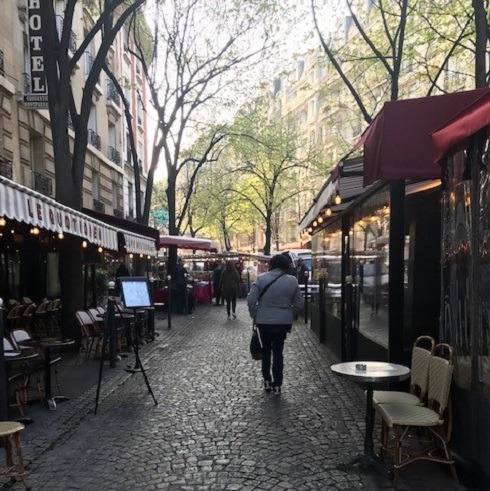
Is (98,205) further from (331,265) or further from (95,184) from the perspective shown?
(331,265)

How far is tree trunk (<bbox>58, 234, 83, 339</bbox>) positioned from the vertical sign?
498 centimetres

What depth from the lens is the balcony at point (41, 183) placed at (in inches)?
627

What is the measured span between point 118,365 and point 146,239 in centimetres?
465

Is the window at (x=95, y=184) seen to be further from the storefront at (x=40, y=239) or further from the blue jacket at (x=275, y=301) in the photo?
the blue jacket at (x=275, y=301)

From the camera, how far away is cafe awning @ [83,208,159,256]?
11.0 meters

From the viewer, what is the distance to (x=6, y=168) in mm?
13695

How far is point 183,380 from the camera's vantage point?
7922 mm

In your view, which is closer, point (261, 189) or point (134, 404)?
point (134, 404)

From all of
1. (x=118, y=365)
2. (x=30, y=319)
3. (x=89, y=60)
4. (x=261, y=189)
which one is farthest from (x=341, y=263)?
(x=261, y=189)

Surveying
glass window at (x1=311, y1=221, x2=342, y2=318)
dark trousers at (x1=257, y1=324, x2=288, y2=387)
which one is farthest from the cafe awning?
dark trousers at (x1=257, y1=324, x2=288, y2=387)

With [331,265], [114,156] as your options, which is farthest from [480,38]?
[114,156]

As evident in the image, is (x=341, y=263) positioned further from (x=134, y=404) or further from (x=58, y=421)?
(x=58, y=421)

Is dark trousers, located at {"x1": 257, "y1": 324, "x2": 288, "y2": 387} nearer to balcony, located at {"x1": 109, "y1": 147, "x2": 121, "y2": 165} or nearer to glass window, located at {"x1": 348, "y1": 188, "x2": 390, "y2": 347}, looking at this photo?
glass window, located at {"x1": 348, "y1": 188, "x2": 390, "y2": 347}

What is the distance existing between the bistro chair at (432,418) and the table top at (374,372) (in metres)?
0.25
